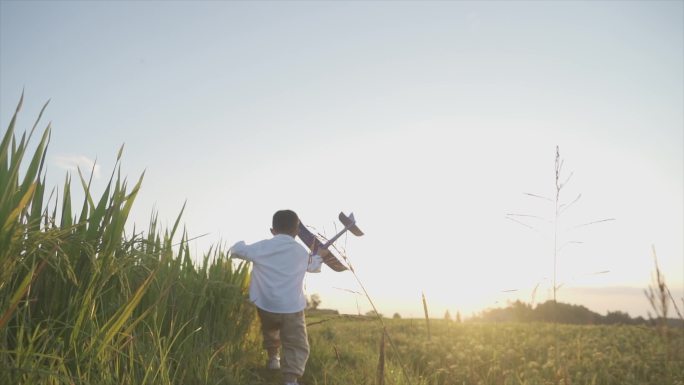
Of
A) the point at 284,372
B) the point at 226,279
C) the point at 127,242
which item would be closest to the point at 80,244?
the point at 127,242

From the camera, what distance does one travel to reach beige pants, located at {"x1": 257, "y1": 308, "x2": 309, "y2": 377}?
14.6ft

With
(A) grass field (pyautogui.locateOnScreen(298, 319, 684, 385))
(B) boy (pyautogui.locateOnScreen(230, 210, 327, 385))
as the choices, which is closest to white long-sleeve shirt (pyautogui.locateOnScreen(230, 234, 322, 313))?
(B) boy (pyautogui.locateOnScreen(230, 210, 327, 385))

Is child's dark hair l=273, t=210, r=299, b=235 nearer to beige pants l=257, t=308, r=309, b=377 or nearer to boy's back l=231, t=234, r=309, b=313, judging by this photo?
boy's back l=231, t=234, r=309, b=313

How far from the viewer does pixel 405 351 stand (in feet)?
20.8

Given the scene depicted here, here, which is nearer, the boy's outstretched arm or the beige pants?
the beige pants

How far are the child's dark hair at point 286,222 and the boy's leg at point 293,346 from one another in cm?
103

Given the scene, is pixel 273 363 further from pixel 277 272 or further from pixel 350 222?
pixel 350 222

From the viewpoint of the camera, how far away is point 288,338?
15.6ft

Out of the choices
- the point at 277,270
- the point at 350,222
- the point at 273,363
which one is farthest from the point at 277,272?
the point at 350,222

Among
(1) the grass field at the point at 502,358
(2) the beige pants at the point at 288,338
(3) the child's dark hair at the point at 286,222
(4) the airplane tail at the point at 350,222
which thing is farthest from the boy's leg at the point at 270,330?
(4) the airplane tail at the point at 350,222

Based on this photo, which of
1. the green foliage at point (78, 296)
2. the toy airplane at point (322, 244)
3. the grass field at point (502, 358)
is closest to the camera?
the green foliage at point (78, 296)

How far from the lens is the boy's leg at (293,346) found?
4.38m

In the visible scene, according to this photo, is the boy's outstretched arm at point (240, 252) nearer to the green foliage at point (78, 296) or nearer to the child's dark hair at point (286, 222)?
the child's dark hair at point (286, 222)

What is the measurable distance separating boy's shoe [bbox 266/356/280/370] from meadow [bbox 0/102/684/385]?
0.41 ft
